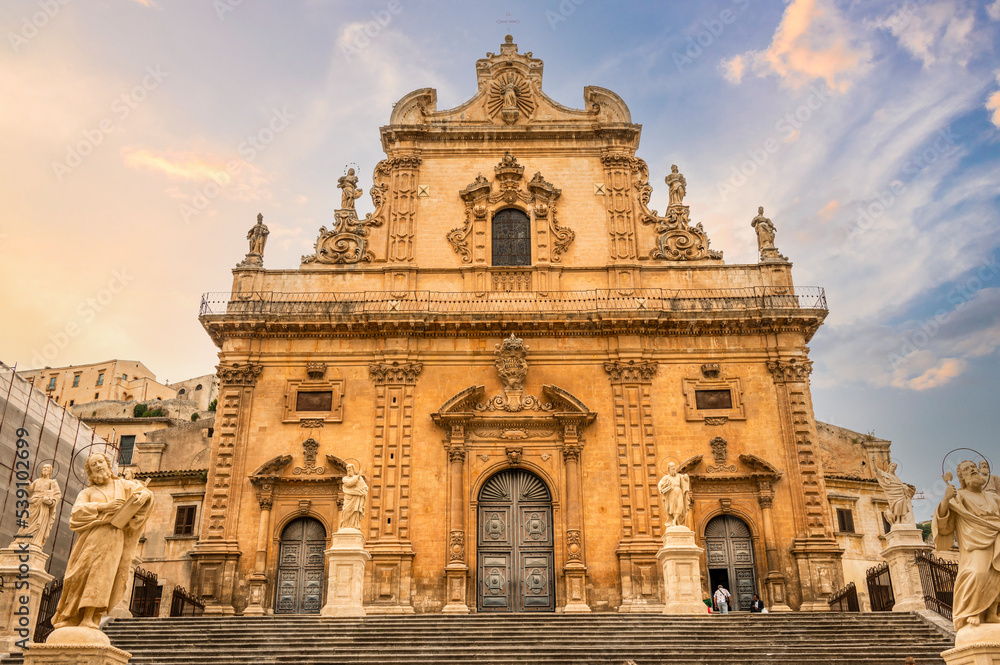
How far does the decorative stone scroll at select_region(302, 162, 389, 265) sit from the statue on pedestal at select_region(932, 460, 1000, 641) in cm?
1721

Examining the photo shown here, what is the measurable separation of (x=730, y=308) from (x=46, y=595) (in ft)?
55.8

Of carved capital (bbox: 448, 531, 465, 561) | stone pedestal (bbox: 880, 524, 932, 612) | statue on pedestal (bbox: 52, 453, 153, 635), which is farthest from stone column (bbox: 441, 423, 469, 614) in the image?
statue on pedestal (bbox: 52, 453, 153, 635)

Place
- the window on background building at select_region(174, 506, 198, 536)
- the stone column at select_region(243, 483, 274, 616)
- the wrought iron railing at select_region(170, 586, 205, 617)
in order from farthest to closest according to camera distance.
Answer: the window on background building at select_region(174, 506, 198, 536) → the stone column at select_region(243, 483, 274, 616) → the wrought iron railing at select_region(170, 586, 205, 617)

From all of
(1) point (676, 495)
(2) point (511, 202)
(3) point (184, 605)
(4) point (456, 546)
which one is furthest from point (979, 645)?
(2) point (511, 202)

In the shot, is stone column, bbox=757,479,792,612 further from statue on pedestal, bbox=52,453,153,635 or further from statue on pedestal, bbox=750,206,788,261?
statue on pedestal, bbox=52,453,153,635

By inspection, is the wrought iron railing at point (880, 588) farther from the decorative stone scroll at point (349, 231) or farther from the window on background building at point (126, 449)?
the window on background building at point (126, 449)

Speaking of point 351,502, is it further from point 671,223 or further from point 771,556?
point 671,223

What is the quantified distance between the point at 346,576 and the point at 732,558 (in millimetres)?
9561

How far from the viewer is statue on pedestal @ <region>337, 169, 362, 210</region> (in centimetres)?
2469

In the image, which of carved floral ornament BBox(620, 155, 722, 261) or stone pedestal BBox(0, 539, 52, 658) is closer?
stone pedestal BBox(0, 539, 52, 658)

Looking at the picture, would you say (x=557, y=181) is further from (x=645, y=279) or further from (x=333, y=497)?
(x=333, y=497)

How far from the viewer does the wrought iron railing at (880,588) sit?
1752cm

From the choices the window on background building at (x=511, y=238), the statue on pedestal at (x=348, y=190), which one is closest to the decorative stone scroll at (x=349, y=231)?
the statue on pedestal at (x=348, y=190)

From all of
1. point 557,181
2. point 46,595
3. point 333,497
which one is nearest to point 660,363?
point 557,181
